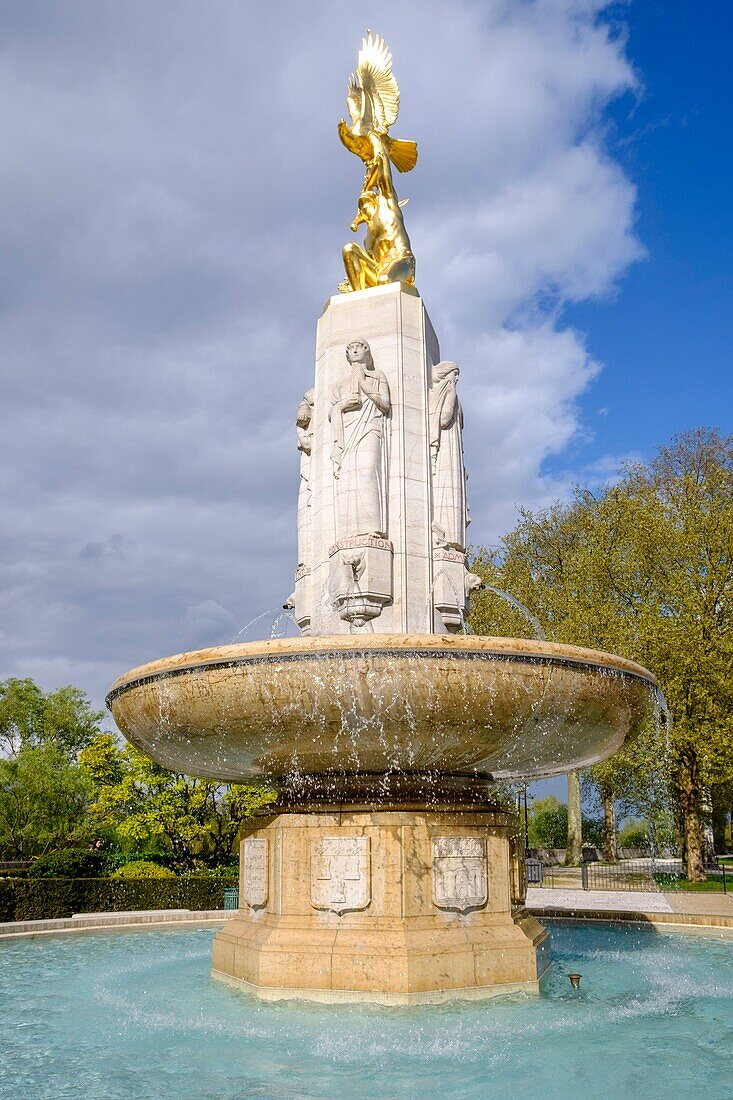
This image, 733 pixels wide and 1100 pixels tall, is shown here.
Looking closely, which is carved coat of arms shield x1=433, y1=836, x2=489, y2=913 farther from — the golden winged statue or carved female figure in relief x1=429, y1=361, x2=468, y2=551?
the golden winged statue

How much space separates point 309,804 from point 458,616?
362cm

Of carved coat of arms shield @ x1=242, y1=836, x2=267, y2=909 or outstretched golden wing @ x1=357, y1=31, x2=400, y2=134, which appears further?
outstretched golden wing @ x1=357, y1=31, x2=400, y2=134

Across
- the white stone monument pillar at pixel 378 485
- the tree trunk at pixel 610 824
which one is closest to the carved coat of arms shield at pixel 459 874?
the white stone monument pillar at pixel 378 485

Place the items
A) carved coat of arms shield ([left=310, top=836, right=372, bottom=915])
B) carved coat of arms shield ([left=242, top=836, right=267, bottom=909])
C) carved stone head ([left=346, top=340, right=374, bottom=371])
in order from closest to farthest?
carved coat of arms shield ([left=310, top=836, right=372, bottom=915]), carved coat of arms shield ([left=242, top=836, right=267, bottom=909]), carved stone head ([left=346, top=340, right=374, bottom=371])

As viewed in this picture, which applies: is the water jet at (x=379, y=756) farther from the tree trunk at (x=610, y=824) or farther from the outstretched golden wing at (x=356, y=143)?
the tree trunk at (x=610, y=824)

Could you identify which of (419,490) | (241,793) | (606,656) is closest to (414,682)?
(606,656)

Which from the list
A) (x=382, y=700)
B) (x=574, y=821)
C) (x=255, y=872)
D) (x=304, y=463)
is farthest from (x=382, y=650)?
(x=574, y=821)

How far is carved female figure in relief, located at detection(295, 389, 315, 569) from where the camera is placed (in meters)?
13.0

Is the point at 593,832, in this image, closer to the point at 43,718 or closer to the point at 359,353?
the point at 43,718

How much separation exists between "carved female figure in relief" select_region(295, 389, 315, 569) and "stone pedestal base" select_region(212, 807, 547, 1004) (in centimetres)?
466

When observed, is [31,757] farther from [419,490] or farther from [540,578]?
[419,490]

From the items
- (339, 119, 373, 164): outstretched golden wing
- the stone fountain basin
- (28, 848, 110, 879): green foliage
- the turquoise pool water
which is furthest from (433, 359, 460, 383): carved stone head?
(28, 848, 110, 879): green foliage

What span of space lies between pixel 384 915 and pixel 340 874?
54cm

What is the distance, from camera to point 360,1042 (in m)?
6.67
